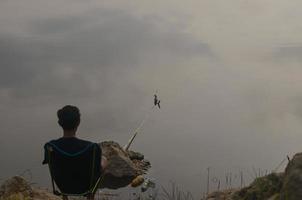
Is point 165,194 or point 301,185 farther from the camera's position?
point 165,194

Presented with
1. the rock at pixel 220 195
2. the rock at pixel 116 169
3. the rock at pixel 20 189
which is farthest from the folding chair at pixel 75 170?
the rock at pixel 116 169

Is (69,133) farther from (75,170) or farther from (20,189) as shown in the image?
(20,189)

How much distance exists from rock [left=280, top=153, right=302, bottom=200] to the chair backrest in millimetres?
2720

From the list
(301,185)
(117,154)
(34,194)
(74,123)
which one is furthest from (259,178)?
(117,154)

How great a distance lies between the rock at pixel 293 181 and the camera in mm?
7734

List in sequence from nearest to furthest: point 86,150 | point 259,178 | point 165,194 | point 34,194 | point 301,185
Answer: point 86,150, point 301,185, point 259,178, point 165,194, point 34,194

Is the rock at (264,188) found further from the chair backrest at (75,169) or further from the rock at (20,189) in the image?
the rock at (20,189)

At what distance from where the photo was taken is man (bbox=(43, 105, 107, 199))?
7176 mm

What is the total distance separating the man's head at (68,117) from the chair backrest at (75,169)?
31 cm

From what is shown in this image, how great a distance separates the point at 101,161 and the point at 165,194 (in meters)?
4.87

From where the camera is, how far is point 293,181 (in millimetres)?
7848

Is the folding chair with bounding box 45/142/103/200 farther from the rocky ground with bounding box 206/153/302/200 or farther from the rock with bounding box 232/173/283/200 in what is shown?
the rock with bounding box 232/173/283/200

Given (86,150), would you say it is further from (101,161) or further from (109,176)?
(109,176)

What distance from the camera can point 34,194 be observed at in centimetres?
1291
